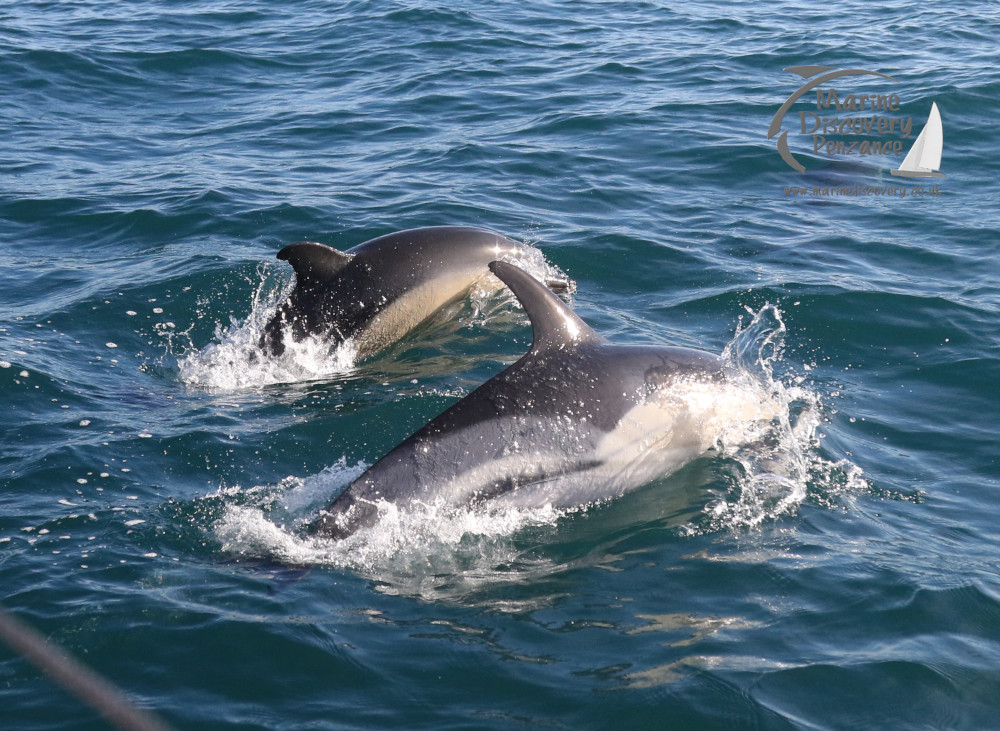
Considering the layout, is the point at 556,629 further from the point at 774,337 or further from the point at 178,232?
the point at 178,232

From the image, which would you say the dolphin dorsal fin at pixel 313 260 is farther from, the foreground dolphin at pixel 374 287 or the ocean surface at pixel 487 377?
the ocean surface at pixel 487 377

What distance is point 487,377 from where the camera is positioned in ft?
33.1

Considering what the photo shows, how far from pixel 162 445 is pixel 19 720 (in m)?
3.46

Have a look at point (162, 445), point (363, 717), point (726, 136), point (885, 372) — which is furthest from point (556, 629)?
point (726, 136)

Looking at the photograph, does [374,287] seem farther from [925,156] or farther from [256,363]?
[925,156]

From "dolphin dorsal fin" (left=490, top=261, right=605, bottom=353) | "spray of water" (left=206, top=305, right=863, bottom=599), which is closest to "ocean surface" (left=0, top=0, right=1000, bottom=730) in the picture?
"spray of water" (left=206, top=305, right=863, bottom=599)

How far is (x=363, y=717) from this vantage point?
220 inches

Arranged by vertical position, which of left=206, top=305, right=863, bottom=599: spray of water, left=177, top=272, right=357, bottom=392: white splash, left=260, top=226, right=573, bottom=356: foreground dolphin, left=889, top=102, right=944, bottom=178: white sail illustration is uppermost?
left=889, top=102, right=944, bottom=178: white sail illustration

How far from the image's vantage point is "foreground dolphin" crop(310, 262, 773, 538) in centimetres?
745

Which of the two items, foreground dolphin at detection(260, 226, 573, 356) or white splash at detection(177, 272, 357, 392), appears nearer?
white splash at detection(177, 272, 357, 392)

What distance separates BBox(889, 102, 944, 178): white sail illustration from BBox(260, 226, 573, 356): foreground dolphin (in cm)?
784

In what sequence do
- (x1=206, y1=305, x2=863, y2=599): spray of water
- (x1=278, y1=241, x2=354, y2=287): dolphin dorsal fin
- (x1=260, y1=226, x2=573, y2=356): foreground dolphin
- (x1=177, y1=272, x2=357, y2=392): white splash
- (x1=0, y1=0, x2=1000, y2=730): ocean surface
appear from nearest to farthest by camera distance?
1. (x1=0, y1=0, x2=1000, y2=730): ocean surface
2. (x1=206, y1=305, x2=863, y2=599): spray of water
3. (x1=278, y1=241, x2=354, y2=287): dolphin dorsal fin
4. (x1=177, y1=272, x2=357, y2=392): white splash
5. (x1=260, y1=226, x2=573, y2=356): foreground dolphin

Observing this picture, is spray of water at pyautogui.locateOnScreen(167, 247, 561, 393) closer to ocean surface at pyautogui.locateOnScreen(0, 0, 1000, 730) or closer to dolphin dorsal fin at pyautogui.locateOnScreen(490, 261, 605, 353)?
ocean surface at pyautogui.locateOnScreen(0, 0, 1000, 730)

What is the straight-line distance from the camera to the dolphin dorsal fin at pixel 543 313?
7.79 m
